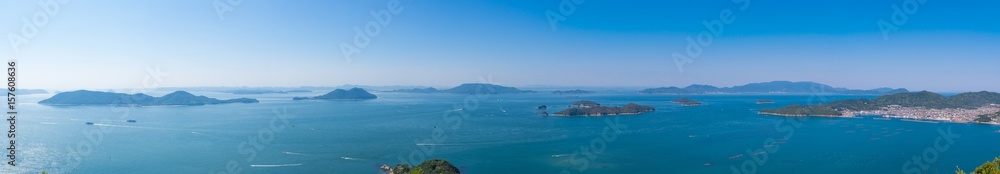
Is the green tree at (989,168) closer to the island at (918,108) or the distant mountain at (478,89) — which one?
the island at (918,108)

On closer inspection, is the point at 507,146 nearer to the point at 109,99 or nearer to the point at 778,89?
the point at 109,99

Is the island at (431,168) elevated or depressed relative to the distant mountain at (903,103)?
depressed

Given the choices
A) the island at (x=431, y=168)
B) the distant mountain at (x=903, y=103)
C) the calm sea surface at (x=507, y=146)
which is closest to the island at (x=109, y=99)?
the calm sea surface at (x=507, y=146)

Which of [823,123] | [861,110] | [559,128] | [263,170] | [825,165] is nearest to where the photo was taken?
[263,170]

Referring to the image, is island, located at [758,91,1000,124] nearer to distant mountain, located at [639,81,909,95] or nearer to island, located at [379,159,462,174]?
island, located at [379,159,462,174]

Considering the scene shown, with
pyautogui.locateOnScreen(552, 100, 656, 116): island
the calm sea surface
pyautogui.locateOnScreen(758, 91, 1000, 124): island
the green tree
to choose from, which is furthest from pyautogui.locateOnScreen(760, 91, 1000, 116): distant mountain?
the green tree

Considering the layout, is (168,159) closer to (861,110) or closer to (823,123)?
(823,123)

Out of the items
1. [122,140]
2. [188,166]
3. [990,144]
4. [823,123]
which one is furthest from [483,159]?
[823,123]
